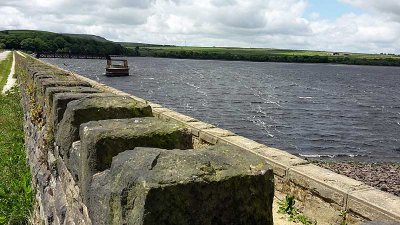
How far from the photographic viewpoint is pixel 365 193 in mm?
4285

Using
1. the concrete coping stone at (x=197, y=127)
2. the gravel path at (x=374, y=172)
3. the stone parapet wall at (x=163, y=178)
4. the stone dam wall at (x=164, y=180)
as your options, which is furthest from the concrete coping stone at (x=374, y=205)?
the gravel path at (x=374, y=172)

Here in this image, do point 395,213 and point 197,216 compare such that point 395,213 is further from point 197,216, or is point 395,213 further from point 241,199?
point 197,216

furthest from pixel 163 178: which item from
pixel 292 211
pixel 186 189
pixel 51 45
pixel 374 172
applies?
pixel 51 45

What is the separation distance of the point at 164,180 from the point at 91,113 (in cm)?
185

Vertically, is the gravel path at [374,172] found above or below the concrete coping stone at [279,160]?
below

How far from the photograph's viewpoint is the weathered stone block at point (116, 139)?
9.46 ft

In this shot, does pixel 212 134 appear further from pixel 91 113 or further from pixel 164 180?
pixel 164 180

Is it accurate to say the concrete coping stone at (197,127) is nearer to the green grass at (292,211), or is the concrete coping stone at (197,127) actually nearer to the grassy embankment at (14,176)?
the green grass at (292,211)

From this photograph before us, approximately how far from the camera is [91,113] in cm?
372

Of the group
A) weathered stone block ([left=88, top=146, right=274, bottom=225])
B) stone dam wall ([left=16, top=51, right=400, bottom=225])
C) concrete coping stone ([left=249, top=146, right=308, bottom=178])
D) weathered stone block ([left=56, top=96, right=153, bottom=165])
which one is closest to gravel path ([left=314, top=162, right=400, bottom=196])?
Result: concrete coping stone ([left=249, top=146, right=308, bottom=178])

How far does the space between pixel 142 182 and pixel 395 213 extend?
2802 millimetres

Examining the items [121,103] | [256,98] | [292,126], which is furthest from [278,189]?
[256,98]

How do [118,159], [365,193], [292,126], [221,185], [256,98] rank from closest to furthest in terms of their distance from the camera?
[221,185] → [118,159] → [365,193] → [292,126] → [256,98]

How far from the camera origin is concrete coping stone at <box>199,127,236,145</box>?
6555 millimetres
